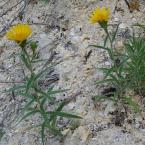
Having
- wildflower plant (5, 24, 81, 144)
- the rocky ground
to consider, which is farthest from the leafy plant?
wildflower plant (5, 24, 81, 144)

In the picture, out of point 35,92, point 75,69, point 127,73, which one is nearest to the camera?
point 35,92

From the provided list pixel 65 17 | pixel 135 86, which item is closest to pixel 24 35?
pixel 135 86

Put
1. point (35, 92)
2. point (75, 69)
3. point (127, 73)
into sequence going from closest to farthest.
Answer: point (35, 92) < point (127, 73) < point (75, 69)

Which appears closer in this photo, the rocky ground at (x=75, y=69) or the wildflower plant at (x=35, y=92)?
the wildflower plant at (x=35, y=92)

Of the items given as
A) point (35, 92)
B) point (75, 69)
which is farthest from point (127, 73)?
point (35, 92)

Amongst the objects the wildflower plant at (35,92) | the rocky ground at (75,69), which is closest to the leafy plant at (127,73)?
Answer: the rocky ground at (75,69)

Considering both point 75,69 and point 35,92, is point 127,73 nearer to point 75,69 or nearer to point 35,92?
point 75,69

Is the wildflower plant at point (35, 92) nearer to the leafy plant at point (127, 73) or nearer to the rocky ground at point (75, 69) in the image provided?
the rocky ground at point (75, 69)

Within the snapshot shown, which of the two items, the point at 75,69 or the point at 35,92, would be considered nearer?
the point at 35,92
